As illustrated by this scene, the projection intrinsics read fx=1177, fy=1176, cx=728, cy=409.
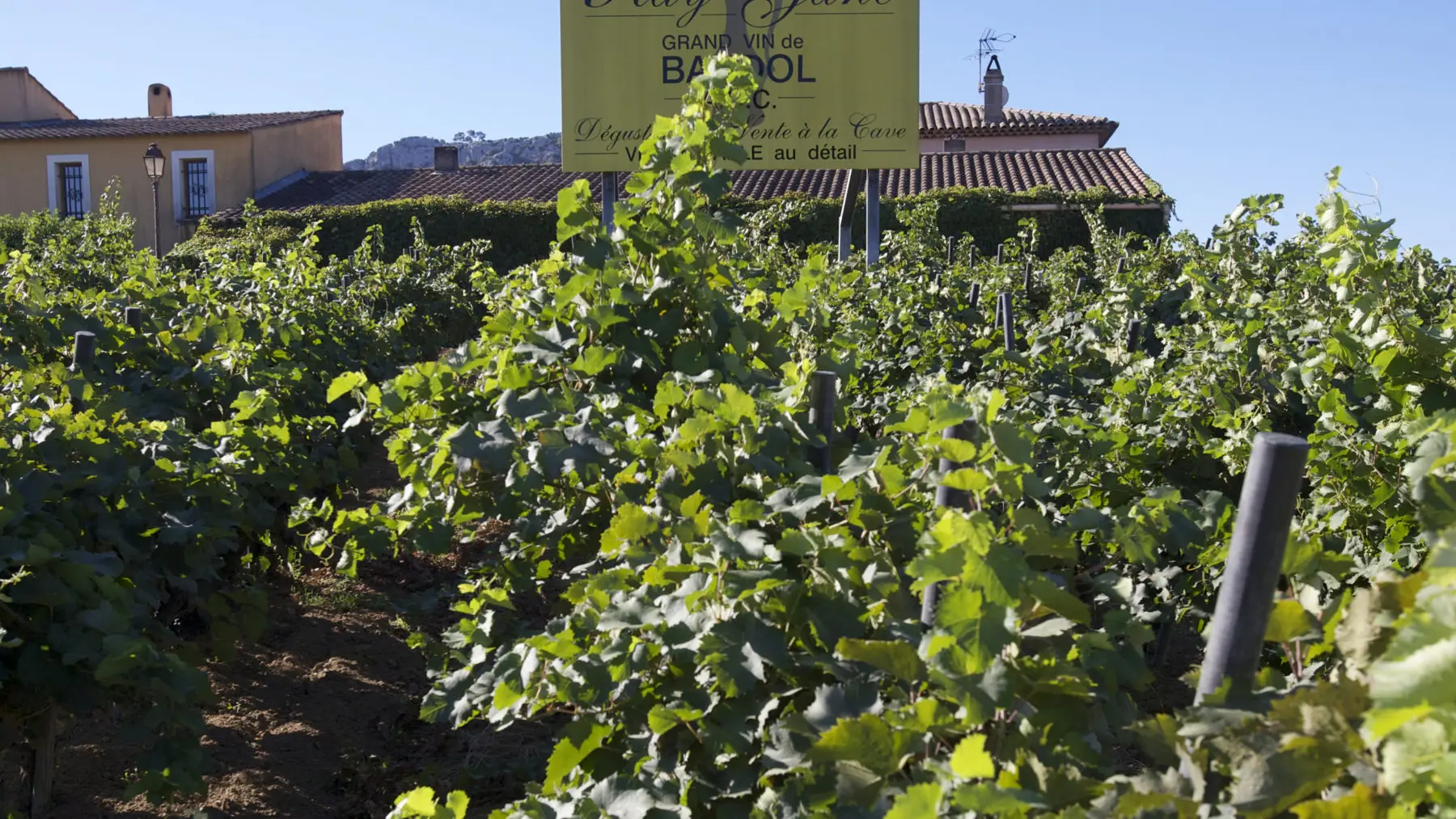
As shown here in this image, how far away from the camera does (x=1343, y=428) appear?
2.57m

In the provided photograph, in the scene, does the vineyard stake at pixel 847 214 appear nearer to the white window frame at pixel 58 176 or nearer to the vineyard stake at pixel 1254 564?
the vineyard stake at pixel 1254 564

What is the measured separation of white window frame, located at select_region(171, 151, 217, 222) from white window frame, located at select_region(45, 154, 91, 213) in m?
2.35

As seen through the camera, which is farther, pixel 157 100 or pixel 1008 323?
pixel 157 100

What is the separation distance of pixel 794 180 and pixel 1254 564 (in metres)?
23.7

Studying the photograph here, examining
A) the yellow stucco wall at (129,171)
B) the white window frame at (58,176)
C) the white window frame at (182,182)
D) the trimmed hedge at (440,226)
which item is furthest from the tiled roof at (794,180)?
the white window frame at (58,176)

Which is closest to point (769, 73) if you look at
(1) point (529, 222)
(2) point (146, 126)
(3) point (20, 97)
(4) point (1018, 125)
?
(1) point (529, 222)

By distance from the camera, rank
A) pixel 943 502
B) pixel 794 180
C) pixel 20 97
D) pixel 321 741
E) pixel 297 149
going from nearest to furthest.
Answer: pixel 943 502
pixel 321 741
pixel 794 180
pixel 297 149
pixel 20 97

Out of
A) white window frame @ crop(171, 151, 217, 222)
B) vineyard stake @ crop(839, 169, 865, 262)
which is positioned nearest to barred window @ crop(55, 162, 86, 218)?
white window frame @ crop(171, 151, 217, 222)

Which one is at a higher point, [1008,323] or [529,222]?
[529,222]

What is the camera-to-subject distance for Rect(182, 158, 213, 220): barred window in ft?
93.4

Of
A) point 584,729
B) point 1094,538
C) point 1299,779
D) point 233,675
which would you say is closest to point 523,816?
point 584,729

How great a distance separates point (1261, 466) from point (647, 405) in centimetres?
175

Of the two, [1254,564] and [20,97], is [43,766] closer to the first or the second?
[1254,564]

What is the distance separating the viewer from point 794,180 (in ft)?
79.9
